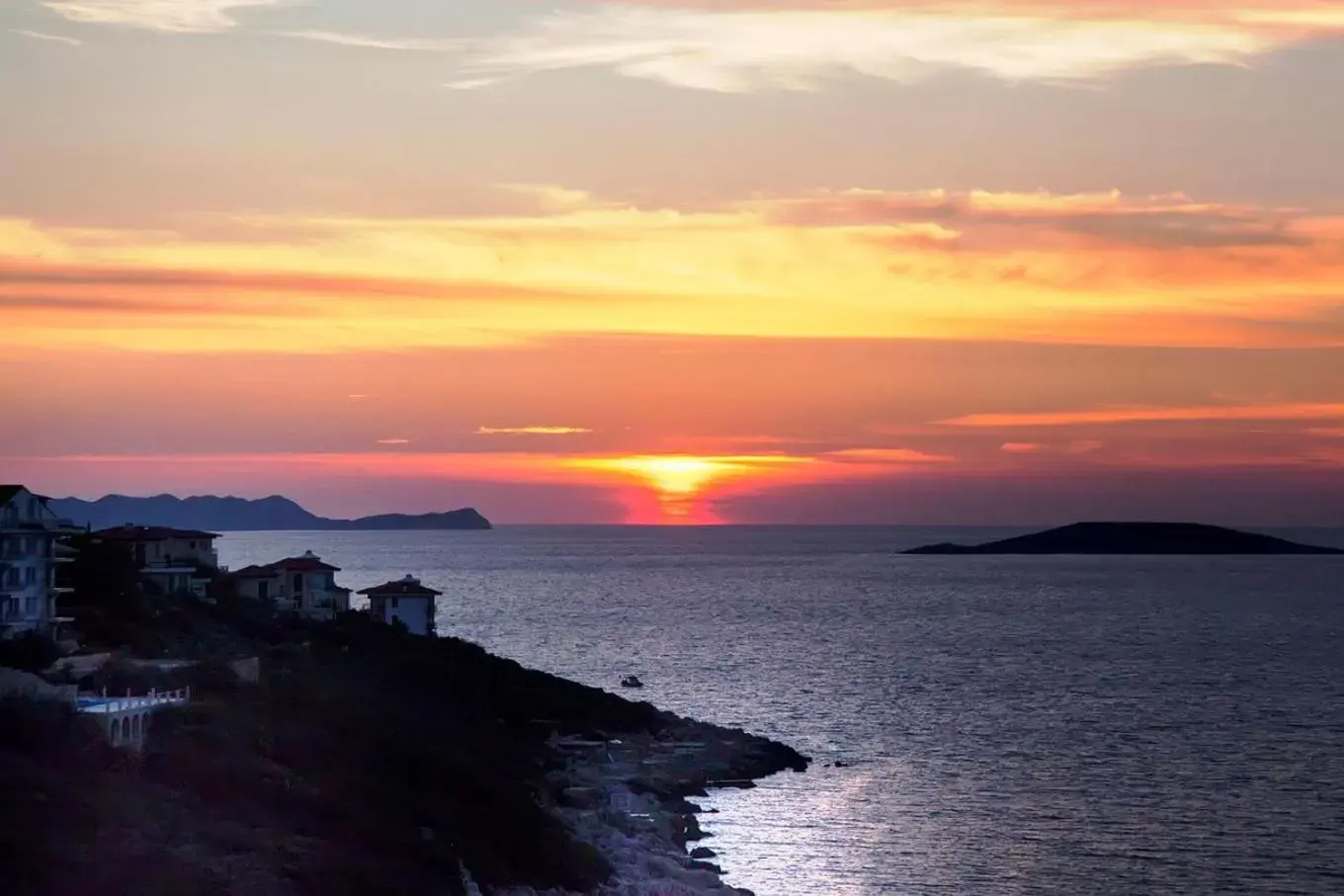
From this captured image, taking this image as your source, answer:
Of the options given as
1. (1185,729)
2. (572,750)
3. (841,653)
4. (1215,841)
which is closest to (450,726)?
(572,750)

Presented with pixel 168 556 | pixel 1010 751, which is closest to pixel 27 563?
pixel 168 556

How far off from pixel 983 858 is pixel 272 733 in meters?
28.0

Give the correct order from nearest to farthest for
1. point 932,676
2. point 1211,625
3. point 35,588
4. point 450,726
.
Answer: point 35,588 → point 450,726 → point 932,676 → point 1211,625

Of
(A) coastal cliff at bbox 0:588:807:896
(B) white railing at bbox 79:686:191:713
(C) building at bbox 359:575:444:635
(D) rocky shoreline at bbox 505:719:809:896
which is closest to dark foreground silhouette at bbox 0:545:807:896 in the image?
(A) coastal cliff at bbox 0:588:807:896

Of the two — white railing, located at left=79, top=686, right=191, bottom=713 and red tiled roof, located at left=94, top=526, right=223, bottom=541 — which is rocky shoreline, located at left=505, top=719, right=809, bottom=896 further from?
red tiled roof, located at left=94, top=526, right=223, bottom=541

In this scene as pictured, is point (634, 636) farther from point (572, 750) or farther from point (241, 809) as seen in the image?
point (241, 809)

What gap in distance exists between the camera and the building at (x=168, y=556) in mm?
82750

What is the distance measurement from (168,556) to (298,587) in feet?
32.2

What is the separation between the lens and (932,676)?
130 m

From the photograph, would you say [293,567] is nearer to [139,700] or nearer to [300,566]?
[300,566]

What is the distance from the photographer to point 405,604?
330 feet

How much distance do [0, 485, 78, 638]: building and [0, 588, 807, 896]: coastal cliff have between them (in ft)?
13.0

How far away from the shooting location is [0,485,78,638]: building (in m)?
60.2

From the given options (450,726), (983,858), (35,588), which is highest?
(35,588)
